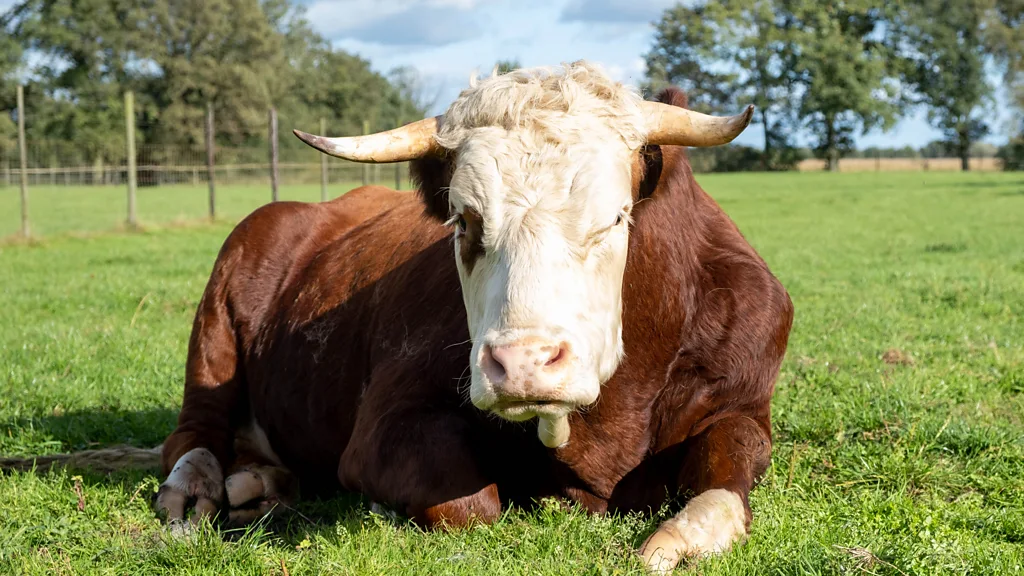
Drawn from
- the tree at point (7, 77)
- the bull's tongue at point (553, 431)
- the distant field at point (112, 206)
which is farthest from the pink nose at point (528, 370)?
the tree at point (7, 77)

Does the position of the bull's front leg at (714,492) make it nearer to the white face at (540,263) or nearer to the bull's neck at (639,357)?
the bull's neck at (639,357)

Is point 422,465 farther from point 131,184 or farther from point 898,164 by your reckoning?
point 898,164

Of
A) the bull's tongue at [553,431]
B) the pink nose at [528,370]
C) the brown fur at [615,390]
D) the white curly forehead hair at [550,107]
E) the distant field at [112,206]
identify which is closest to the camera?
the pink nose at [528,370]

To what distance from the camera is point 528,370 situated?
285 centimetres

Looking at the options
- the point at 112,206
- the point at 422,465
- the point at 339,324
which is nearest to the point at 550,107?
the point at 422,465

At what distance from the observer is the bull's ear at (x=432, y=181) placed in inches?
152

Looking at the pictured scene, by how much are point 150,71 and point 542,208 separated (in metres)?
61.8

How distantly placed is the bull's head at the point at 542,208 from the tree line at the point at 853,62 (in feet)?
231

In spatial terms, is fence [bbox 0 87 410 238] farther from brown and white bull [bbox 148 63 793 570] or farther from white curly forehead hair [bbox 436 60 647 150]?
white curly forehead hair [bbox 436 60 647 150]

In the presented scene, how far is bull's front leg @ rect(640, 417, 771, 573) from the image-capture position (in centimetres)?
329

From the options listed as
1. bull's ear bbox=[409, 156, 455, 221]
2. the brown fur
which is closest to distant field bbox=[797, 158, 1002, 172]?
the brown fur

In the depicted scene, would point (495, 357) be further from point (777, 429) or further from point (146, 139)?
point (146, 139)

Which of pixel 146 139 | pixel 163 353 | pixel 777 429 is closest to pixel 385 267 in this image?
pixel 777 429

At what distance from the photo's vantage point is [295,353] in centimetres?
538
